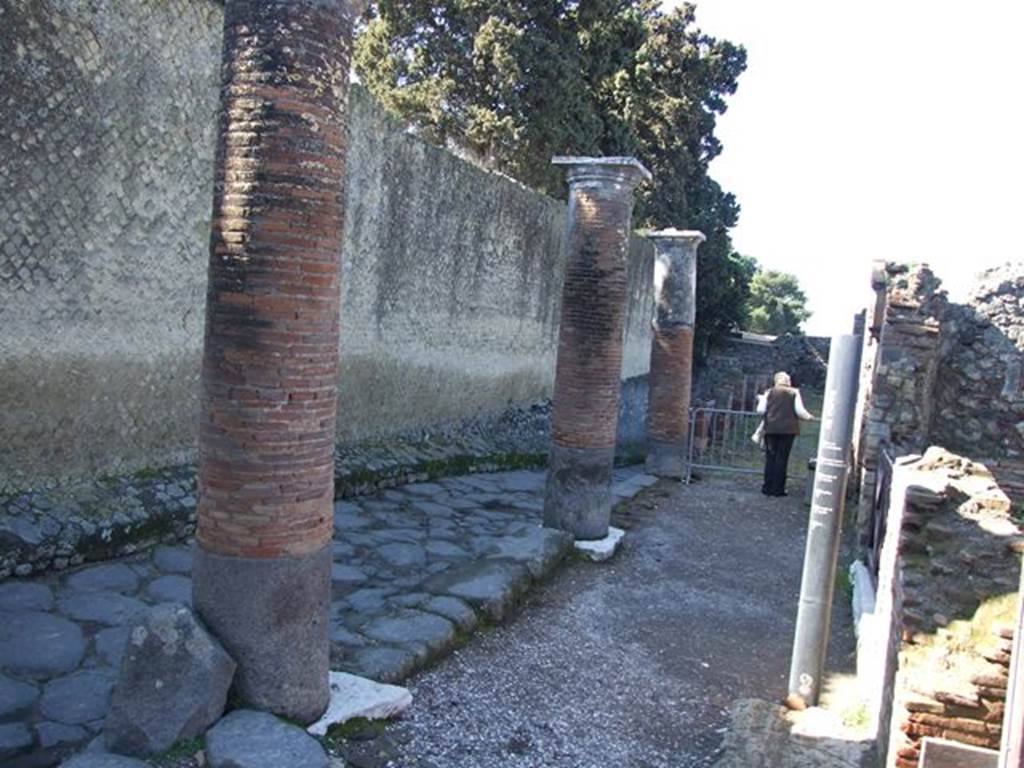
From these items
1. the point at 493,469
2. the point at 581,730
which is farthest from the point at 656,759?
the point at 493,469

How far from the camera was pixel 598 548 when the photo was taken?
659 cm

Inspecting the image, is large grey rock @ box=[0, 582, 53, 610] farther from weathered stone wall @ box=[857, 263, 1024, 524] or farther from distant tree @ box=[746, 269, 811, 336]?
distant tree @ box=[746, 269, 811, 336]

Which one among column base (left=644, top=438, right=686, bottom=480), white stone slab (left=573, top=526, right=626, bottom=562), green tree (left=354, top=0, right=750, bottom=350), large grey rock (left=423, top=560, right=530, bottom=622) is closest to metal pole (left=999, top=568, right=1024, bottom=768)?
large grey rock (left=423, top=560, right=530, bottom=622)

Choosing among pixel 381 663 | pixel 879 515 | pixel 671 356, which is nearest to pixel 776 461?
pixel 671 356

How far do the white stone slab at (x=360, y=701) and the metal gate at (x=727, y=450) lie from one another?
23.5 ft

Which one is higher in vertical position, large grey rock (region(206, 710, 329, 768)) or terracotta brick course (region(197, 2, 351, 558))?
terracotta brick course (region(197, 2, 351, 558))

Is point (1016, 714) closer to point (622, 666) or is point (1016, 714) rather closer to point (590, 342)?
point (622, 666)

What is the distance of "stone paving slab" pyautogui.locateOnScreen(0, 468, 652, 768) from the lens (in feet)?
10.9

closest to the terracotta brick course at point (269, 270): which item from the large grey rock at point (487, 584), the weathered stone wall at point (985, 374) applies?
the large grey rock at point (487, 584)

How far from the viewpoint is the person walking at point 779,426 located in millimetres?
9414

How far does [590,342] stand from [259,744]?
13.6 ft

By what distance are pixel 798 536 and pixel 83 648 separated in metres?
6.34

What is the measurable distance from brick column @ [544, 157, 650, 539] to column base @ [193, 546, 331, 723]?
356cm

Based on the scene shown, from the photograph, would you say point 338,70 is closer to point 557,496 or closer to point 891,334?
point 557,496
